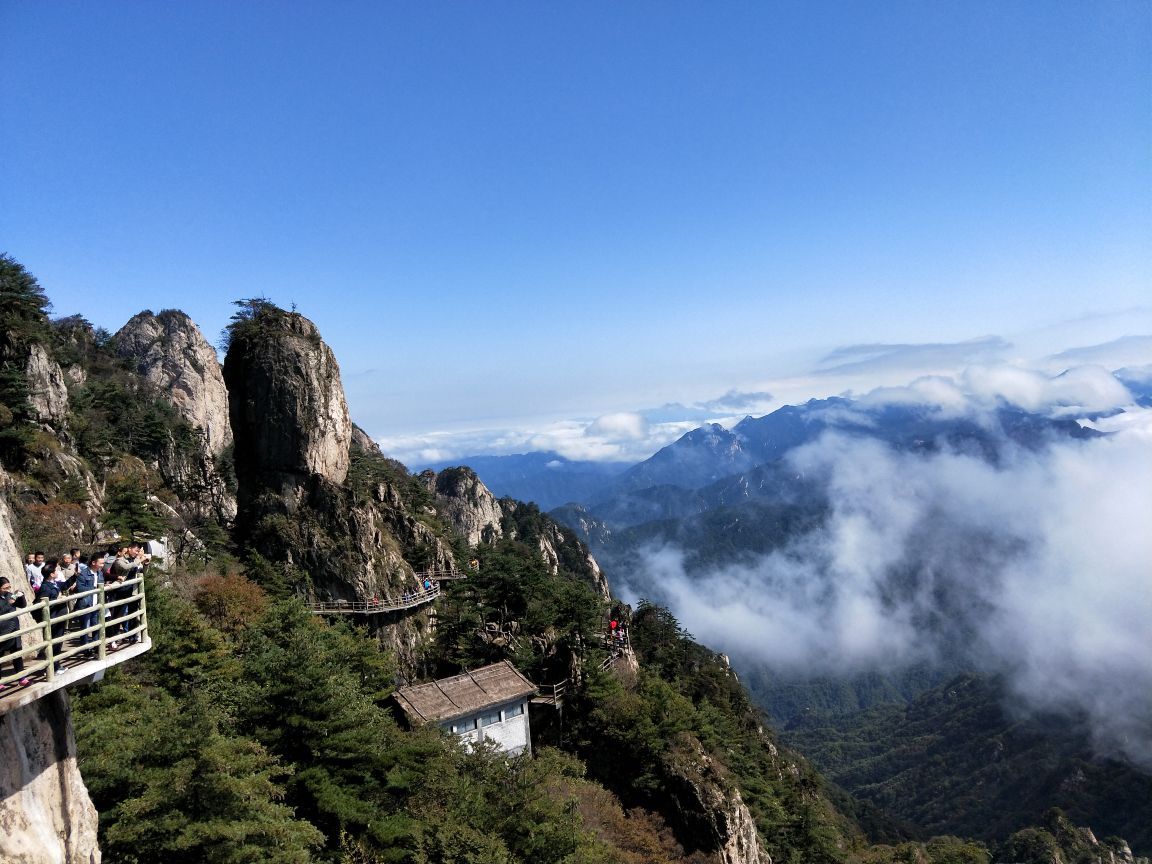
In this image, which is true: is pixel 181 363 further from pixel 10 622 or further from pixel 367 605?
pixel 10 622

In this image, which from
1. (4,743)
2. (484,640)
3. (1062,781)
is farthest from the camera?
(1062,781)

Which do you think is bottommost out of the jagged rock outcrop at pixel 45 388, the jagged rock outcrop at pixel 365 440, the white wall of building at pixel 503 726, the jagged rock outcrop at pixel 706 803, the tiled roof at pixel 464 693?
the jagged rock outcrop at pixel 706 803

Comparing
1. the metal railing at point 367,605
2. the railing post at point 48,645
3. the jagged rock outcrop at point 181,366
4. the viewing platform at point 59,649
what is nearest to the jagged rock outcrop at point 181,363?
the jagged rock outcrop at point 181,366

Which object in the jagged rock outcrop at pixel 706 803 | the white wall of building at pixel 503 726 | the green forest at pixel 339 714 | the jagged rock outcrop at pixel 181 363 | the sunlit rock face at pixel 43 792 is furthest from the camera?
the jagged rock outcrop at pixel 181 363

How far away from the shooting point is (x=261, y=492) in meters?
53.7

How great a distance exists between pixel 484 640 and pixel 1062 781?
7366 inches

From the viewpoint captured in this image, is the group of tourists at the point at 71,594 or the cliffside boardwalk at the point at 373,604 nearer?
the group of tourists at the point at 71,594

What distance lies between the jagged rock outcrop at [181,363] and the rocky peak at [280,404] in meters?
53.1

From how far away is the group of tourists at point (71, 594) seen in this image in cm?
1077

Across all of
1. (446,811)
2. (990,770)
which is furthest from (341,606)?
(990,770)

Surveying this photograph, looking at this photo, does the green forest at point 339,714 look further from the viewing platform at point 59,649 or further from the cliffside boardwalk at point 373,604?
the viewing platform at point 59,649

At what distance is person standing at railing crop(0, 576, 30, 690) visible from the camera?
33.7 feet

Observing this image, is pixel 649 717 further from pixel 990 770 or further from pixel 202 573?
pixel 990 770

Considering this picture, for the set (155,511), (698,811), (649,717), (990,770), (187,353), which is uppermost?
(187,353)
